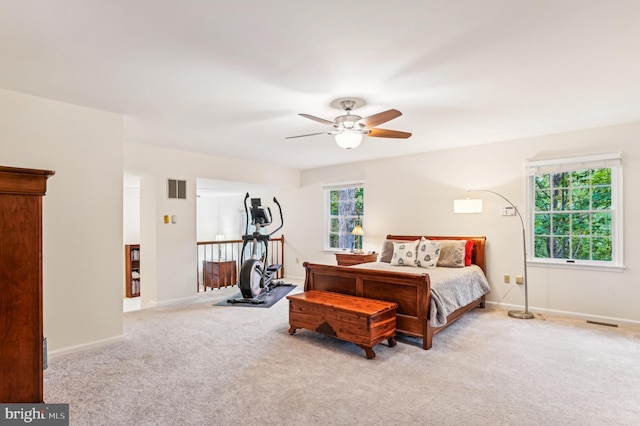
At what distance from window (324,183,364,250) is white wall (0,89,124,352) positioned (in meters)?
4.14

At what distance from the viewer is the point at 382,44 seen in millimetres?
2217

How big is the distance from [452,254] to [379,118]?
8.74 feet

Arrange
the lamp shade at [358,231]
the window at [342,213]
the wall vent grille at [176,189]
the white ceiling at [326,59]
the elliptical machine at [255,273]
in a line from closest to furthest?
1. the white ceiling at [326,59]
2. the wall vent grille at [176,189]
3. the elliptical machine at [255,273]
4. the lamp shade at [358,231]
5. the window at [342,213]

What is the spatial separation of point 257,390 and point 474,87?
301cm

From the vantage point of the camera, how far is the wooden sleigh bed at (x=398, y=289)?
335cm

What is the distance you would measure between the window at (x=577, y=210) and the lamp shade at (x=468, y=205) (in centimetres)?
67

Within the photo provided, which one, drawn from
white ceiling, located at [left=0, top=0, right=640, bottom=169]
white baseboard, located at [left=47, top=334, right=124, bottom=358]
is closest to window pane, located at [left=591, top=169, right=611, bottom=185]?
white ceiling, located at [left=0, top=0, right=640, bottom=169]

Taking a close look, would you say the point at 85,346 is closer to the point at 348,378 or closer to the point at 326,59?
the point at 348,378

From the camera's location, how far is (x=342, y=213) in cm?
693

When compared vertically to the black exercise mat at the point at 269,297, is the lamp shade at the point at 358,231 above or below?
above

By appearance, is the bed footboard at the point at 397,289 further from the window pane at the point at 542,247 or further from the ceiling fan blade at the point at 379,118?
the window pane at the point at 542,247

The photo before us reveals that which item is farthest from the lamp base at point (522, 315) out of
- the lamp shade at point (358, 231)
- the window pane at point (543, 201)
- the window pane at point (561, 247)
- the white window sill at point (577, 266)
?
the lamp shade at point (358, 231)

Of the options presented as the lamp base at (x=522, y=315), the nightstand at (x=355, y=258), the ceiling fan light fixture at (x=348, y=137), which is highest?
the ceiling fan light fixture at (x=348, y=137)

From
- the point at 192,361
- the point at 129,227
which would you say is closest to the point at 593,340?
the point at 192,361
